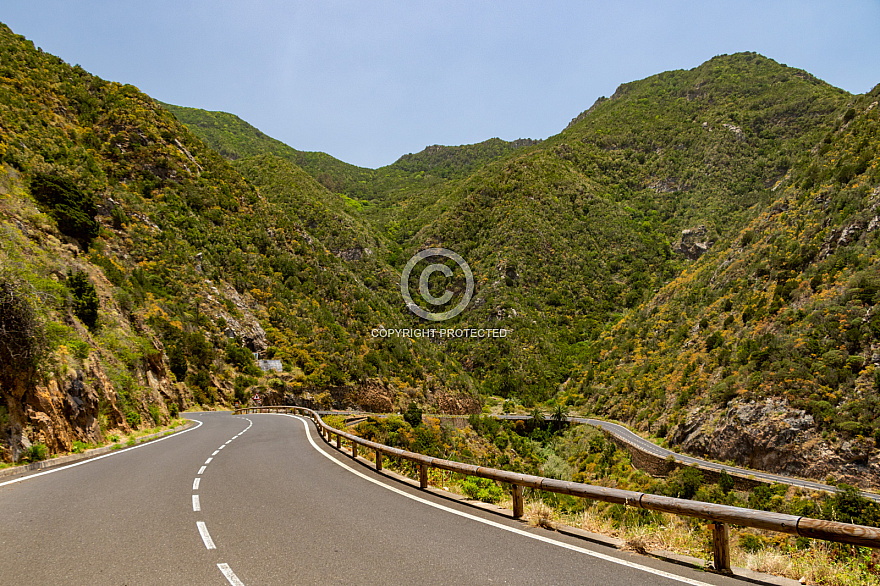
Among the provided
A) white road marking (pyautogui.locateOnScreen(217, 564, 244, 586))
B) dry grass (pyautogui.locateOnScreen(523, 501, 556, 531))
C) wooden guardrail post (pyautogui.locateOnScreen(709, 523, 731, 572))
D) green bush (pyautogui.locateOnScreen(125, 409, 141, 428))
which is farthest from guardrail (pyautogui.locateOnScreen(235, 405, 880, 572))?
green bush (pyautogui.locateOnScreen(125, 409, 141, 428))

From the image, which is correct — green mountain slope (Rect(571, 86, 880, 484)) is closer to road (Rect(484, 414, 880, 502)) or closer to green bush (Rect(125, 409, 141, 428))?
road (Rect(484, 414, 880, 502))

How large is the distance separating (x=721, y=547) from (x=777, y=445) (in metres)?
36.0

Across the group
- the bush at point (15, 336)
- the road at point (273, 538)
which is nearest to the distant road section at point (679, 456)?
the road at point (273, 538)

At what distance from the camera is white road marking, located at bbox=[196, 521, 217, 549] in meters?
5.09

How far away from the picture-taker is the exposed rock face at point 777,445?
27.4m

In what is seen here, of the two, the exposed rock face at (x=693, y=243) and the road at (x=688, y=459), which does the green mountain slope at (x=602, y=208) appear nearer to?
the exposed rock face at (x=693, y=243)

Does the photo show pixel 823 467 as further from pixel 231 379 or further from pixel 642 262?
pixel 642 262

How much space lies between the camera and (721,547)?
4133 mm

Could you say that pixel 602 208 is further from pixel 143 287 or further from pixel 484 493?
pixel 484 493

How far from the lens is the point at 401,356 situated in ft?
203

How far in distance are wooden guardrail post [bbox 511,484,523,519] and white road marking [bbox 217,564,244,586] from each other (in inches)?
149

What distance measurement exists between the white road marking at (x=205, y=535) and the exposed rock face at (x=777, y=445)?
119 ft

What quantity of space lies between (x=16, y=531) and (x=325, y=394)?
4389 cm

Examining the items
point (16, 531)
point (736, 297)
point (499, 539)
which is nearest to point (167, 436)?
point (16, 531)
